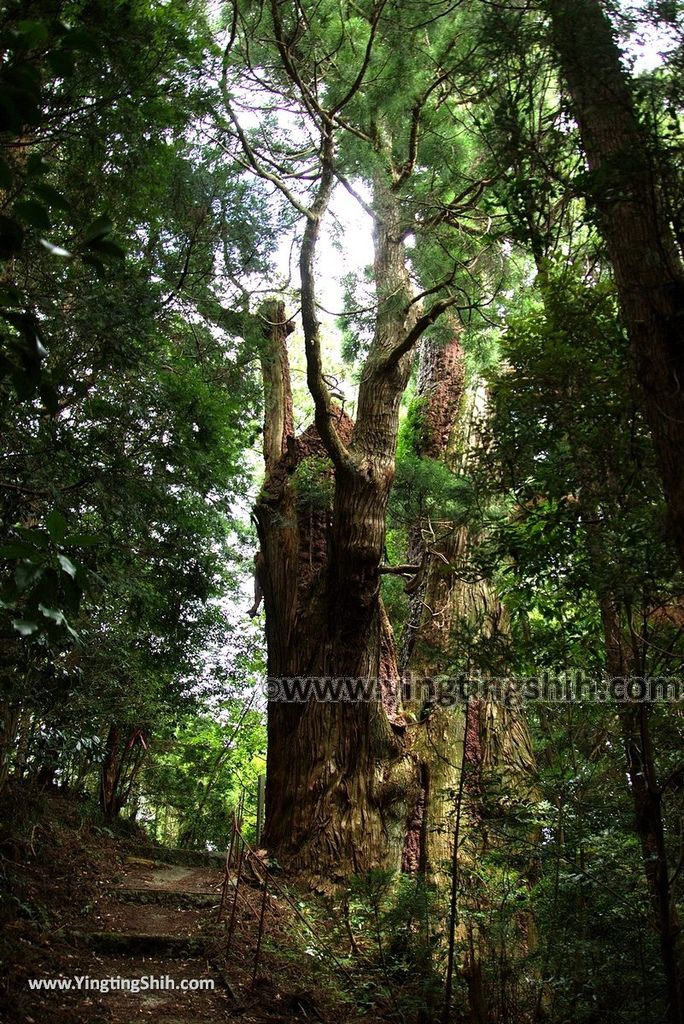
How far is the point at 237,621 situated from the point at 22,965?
6.89 metres

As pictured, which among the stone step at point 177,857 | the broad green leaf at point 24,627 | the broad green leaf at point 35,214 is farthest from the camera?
the stone step at point 177,857

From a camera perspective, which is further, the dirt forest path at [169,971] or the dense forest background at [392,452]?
the dirt forest path at [169,971]

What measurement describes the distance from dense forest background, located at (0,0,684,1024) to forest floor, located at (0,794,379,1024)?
41cm

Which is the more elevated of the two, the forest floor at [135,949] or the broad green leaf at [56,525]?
the broad green leaf at [56,525]

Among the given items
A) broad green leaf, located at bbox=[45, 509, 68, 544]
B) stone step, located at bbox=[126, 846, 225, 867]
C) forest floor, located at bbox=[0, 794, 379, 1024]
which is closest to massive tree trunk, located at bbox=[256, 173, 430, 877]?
forest floor, located at bbox=[0, 794, 379, 1024]

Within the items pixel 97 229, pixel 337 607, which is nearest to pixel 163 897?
pixel 337 607

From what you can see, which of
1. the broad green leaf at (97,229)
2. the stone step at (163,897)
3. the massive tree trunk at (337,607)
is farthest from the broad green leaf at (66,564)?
the stone step at (163,897)

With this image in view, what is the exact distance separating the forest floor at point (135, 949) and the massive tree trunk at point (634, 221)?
10.0 ft

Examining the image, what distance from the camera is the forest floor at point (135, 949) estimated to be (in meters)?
3.46

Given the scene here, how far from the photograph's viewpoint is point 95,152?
12.8 feet

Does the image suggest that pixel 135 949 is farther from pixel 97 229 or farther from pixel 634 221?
pixel 634 221

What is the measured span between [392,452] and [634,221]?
10.8 feet

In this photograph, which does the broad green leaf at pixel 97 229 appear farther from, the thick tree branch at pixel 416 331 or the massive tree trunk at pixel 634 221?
the thick tree branch at pixel 416 331

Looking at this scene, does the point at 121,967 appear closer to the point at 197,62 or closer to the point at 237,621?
the point at 197,62
